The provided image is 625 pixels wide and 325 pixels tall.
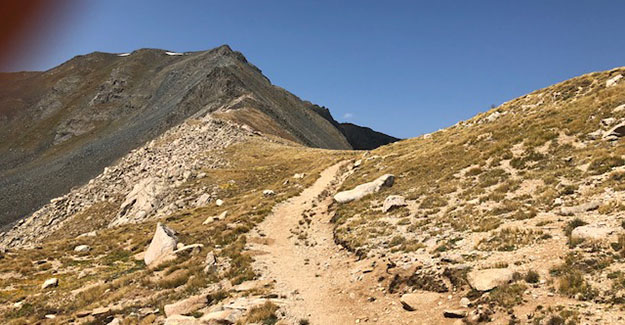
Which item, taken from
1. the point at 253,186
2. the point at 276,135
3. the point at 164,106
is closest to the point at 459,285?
the point at 253,186

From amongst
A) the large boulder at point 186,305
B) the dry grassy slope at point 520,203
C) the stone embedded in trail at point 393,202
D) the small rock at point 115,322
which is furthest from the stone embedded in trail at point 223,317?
the stone embedded in trail at point 393,202

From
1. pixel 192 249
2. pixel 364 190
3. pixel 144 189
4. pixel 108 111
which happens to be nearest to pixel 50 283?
pixel 192 249

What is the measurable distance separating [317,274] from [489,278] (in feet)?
29.9

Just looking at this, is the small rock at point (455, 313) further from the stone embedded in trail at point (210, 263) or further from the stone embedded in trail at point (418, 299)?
the stone embedded in trail at point (210, 263)

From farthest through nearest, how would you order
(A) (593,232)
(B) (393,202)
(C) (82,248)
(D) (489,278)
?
(C) (82,248) → (B) (393,202) → (A) (593,232) → (D) (489,278)

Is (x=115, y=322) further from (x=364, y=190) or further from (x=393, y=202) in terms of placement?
(x=364, y=190)

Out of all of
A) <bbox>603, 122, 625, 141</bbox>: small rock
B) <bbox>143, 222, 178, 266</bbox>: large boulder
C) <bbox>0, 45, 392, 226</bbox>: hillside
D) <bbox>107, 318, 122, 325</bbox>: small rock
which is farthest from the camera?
<bbox>0, 45, 392, 226</bbox>: hillside

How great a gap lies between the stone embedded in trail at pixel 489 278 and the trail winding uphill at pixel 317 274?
2.20 meters

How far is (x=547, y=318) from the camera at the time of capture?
9.85 m

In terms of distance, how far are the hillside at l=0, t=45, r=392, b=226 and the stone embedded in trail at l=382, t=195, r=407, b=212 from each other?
60.4 meters

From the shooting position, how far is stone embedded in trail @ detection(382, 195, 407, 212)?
2530 cm

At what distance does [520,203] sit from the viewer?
18.8m

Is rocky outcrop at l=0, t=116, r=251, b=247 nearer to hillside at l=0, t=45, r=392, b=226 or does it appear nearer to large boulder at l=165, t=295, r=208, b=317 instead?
hillside at l=0, t=45, r=392, b=226

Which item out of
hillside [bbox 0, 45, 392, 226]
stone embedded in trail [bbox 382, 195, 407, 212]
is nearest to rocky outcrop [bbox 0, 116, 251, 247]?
hillside [bbox 0, 45, 392, 226]
